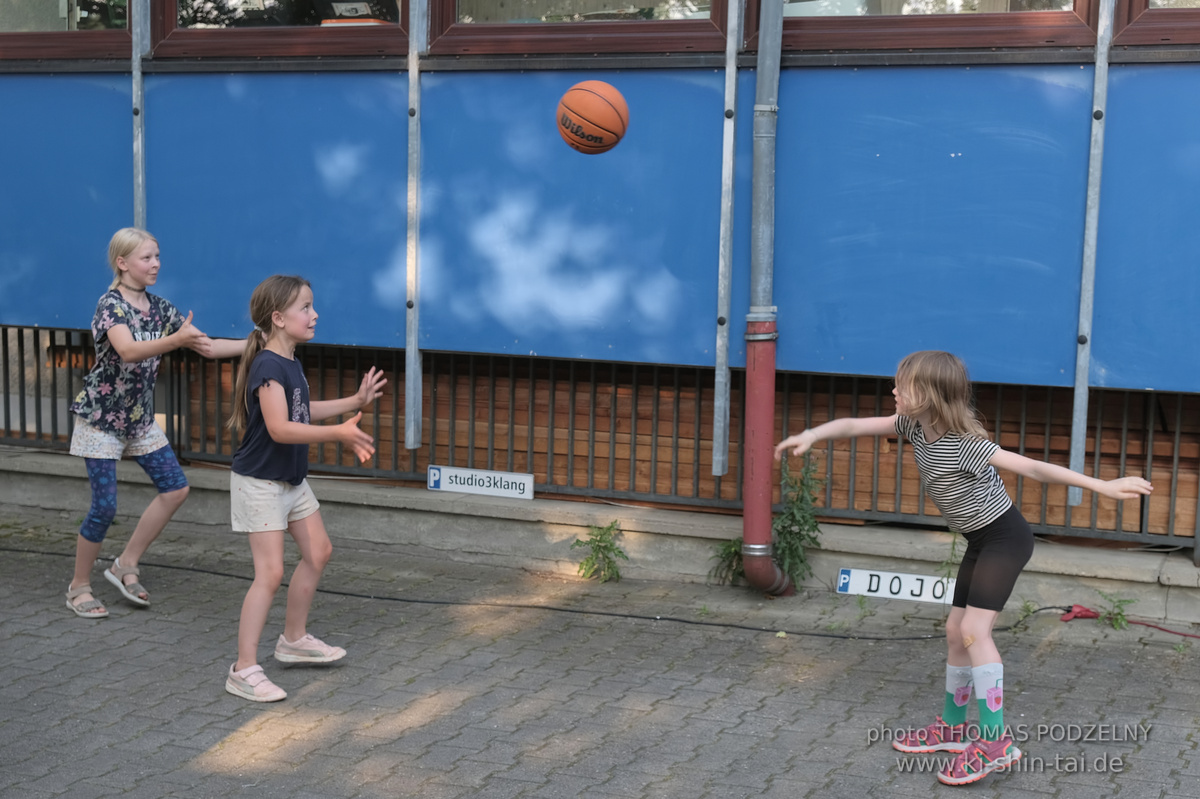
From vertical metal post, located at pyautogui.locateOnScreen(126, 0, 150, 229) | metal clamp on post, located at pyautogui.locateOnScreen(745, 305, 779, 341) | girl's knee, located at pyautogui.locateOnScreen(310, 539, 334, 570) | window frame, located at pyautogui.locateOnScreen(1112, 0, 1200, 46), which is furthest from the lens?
vertical metal post, located at pyautogui.locateOnScreen(126, 0, 150, 229)

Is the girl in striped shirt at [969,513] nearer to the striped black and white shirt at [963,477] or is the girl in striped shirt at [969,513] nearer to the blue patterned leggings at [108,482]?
the striped black and white shirt at [963,477]

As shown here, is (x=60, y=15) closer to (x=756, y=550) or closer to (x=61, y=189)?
(x=61, y=189)

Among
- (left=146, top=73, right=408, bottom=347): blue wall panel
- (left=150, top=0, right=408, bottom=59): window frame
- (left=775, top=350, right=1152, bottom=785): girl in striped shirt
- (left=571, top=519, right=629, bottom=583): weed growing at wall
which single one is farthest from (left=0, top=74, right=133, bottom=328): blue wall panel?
(left=775, top=350, right=1152, bottom=785): girl in striped shirt

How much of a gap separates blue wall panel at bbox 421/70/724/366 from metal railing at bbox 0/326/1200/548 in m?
0.53

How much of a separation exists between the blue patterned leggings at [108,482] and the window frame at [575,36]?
2721 mm

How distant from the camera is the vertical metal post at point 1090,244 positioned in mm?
6117

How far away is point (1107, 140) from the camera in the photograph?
6.19 meters

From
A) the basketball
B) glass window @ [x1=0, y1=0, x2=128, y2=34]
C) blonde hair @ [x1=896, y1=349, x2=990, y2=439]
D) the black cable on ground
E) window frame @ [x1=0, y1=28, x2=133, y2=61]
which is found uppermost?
glass window @ [x1=0, y1=0, x2=128, y2=34]

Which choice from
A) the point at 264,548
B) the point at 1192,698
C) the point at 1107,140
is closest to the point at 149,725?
the point at 264,548

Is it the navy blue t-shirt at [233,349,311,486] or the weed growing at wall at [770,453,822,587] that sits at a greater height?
the navy blue t-shirt at [233,349,311,486]

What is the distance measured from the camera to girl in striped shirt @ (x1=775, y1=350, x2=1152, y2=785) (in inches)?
181

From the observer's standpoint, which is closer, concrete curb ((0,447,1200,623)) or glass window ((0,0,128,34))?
concrete curb ((0,447,1200,623))

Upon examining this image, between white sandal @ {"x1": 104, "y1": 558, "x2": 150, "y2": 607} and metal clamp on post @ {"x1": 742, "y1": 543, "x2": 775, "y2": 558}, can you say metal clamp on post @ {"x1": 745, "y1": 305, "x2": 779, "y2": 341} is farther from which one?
white sandal @ {"x1": 104, "y1": 558, "x2": 150, "y2": 607}

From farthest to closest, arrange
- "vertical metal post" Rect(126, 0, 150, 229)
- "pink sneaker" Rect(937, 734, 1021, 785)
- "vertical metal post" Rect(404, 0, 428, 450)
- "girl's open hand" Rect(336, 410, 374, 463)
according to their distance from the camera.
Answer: "vertical metal post" Rect(126, 0, 150, 229) < "vertical metal post" Rect(404, 0, 428, 450) < "girl's open hand" Rect(336, 410, 374, 463) < "pink sneaker" Rect(937, 734, 1021, 785)
